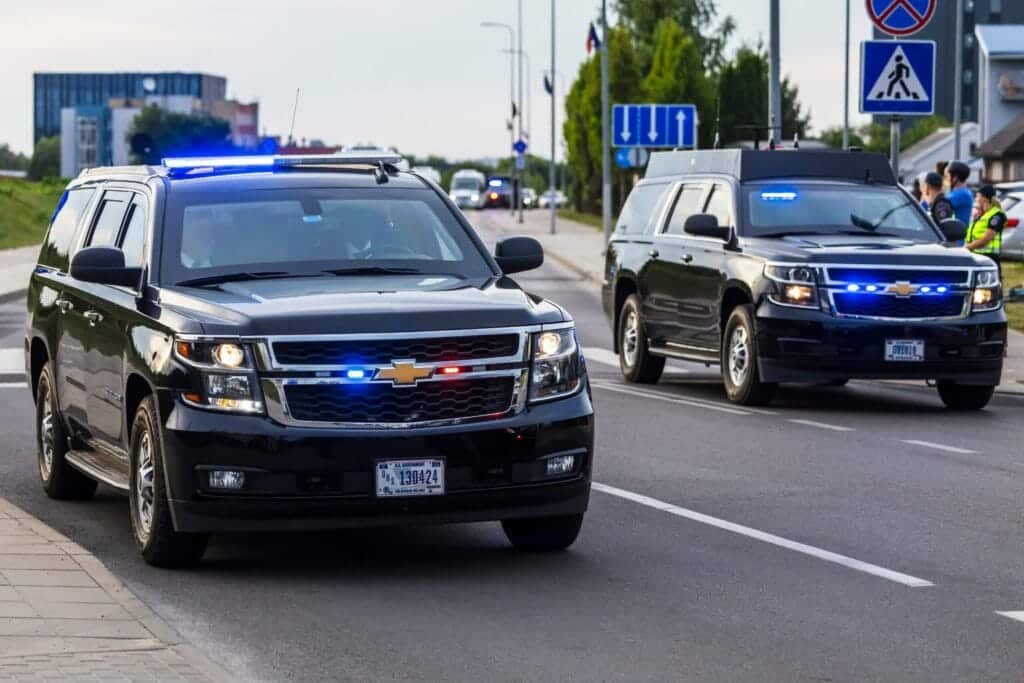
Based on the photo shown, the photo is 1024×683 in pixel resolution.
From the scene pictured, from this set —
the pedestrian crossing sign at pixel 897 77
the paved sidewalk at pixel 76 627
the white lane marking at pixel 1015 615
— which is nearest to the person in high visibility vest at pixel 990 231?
the pedestrian crossing sign at pixel 897 77

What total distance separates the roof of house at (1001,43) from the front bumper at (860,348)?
92425 mm

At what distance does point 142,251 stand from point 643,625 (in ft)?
10.8

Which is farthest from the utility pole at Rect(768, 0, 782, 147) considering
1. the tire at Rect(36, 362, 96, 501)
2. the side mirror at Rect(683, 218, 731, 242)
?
the tire at Rect(36, 362, 96, 501)

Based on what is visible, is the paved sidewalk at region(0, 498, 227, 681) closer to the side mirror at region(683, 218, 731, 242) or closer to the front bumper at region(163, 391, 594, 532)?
the front bumper at region(163, 391, 594, 532)

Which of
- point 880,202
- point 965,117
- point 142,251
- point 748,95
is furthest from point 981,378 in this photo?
point 965,117

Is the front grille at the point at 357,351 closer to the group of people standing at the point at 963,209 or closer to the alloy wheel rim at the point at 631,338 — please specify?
the alloy wheel rim at the point at 631,338

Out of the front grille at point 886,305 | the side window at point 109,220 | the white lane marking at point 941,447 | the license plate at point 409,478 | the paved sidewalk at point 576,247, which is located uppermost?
the side window at point 109,220

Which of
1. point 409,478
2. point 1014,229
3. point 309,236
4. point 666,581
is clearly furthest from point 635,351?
point 1014,229

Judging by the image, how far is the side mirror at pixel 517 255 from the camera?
1045 centimetres

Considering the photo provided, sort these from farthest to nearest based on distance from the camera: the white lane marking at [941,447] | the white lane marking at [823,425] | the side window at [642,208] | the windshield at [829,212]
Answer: the side window at [642,208] < the windshield at [829,212] < the white lane marking at [823,425] < the white lane marking at [941,447]

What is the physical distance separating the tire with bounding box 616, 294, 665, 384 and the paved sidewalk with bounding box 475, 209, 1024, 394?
2922mm

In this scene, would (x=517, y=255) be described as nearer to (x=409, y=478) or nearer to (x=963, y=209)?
(x=409, y=478)

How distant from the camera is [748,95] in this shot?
8638cm

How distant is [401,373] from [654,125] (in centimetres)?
3348
